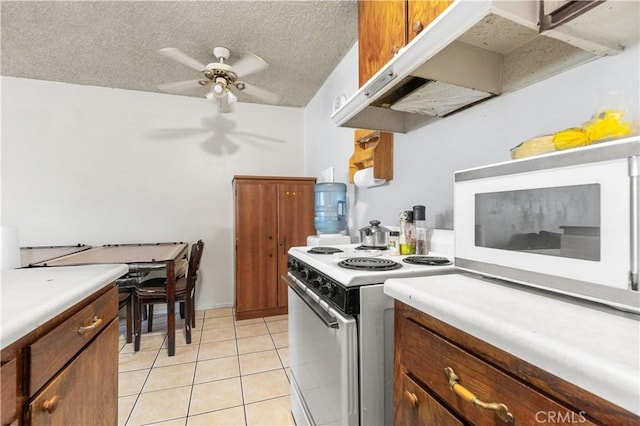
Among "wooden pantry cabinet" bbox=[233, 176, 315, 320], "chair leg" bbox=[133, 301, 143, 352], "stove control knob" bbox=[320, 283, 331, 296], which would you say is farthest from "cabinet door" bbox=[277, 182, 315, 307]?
"stove control knob" bbox=[320, 283, 331, 296]

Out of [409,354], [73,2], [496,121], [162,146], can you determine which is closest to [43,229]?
[162,146]

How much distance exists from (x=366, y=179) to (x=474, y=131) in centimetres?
88

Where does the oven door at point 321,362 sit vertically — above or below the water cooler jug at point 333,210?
below

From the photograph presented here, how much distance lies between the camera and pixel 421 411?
2.37 feet

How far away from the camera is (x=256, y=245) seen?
3.33 meters

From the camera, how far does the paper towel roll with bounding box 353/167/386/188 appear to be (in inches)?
82.9

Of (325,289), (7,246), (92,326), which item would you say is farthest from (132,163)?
(325,289)

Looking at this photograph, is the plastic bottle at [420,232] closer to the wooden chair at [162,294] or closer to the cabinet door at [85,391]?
the cabinet door at [85,391]

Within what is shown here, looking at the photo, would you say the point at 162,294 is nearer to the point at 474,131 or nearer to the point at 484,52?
the point at 474,131

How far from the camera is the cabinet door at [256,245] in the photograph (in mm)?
3266

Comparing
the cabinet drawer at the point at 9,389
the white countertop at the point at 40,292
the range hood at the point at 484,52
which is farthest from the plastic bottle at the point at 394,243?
the cabinet drawer at the point at 9,389

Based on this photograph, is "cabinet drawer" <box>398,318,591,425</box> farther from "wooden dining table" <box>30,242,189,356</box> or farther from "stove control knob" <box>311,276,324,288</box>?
"wooden dining table" <box>30,242,189,356</box>

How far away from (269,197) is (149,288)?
150 centimetres

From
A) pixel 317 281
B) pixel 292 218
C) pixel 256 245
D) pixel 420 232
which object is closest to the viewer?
pixel 317 281
